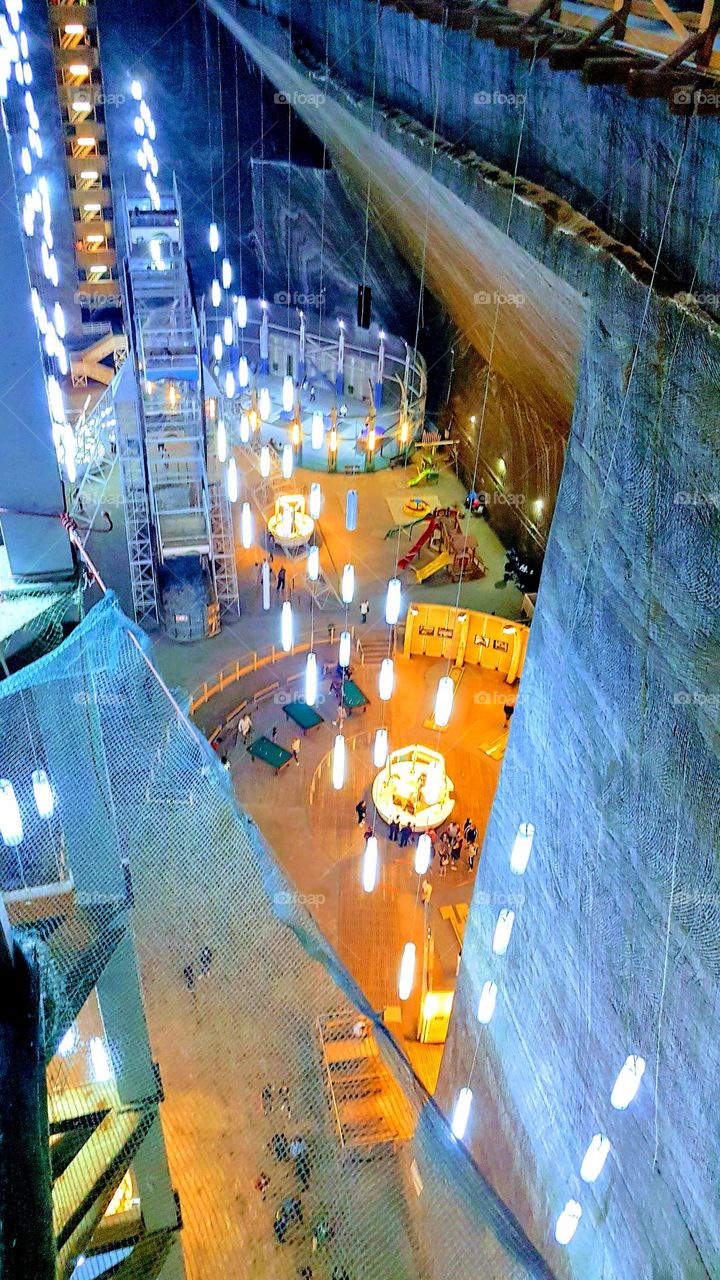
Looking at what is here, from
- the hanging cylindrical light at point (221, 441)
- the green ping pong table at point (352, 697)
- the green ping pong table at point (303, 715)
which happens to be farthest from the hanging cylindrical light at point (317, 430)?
the green ping pong table at point (303, 715)

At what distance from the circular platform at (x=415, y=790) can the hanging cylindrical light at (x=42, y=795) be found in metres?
6.75

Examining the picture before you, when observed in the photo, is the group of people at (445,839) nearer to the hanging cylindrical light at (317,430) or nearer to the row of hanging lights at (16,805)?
the row of hanging lights at (16,805)

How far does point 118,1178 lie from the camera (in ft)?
9.95

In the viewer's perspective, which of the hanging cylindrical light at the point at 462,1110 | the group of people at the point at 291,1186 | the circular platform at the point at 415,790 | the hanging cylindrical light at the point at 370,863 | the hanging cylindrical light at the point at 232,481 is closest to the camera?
the group of people at the point at 291,1186

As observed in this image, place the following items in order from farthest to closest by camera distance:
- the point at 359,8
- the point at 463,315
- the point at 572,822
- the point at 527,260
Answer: the point at 463,315, the point at 359,8, the point at 527,260, the point at 572,822

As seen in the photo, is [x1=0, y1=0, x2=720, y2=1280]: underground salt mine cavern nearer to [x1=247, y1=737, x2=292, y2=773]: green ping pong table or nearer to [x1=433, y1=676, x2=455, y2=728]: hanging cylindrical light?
[x1=433, y1=676, x2=455, y2=728]: hanging cylindrical light

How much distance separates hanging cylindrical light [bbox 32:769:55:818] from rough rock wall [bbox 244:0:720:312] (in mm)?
3305

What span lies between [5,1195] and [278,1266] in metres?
2.40

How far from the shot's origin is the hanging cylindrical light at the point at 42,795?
13.4 feet

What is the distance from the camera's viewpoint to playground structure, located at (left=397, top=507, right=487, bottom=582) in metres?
14.6

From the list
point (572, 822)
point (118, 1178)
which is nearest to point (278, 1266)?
point (118, 1178)

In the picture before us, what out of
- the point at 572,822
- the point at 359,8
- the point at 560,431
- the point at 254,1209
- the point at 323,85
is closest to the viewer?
the point at 254,1209

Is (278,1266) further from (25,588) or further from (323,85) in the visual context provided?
(323,85)

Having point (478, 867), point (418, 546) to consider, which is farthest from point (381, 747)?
point (418, 546)
